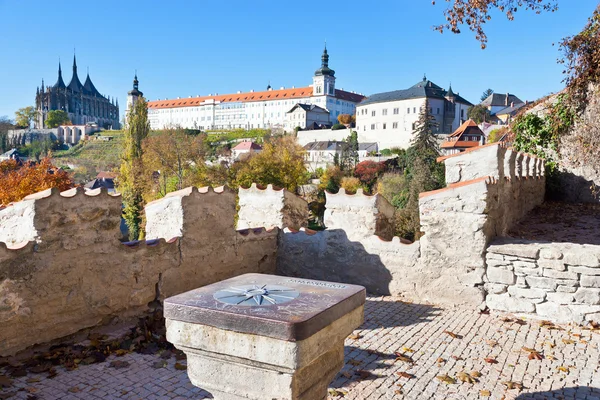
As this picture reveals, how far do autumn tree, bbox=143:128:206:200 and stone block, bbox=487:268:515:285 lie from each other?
31.7 m

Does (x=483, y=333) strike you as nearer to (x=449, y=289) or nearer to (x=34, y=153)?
(x=449, y=289)

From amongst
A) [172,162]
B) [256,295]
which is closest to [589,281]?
[256,295]

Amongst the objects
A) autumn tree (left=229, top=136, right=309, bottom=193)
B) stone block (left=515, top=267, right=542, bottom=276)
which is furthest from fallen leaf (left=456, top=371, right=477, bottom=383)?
autumn tree (left=229, top=136, right=309, bottom=193)

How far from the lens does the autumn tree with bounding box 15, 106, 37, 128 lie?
12694 cm

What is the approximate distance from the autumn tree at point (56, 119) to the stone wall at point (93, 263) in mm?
128011

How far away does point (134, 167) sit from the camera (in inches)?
1481

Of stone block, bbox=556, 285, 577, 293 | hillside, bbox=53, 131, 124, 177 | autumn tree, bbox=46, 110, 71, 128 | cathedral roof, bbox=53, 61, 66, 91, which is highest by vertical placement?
cathedral roof, bbox=53, 61, 66, 91

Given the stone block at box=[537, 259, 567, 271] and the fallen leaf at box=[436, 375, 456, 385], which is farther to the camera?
the stone block at box=[537, 259, 567, 271]

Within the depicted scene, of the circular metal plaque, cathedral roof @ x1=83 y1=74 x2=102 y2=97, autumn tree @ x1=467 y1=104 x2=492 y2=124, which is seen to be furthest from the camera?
cathedral roof @ x1=83 y1=74 x2=102 y2=97

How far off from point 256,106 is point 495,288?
104 meters

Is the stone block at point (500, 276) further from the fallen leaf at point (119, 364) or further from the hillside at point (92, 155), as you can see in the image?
the hillside at point (92, 155)

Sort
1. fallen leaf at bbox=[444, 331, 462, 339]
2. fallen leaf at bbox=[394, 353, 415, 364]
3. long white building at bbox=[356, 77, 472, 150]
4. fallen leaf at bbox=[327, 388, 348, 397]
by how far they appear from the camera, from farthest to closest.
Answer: long white building at bbox=[356, 77, 472, 150] → fallen leaf at bbox=[444, 331, 462, 339] → fallen leaf at bbox=[394, 353, 415, 364] → fallen leaf at bbox=[327, 388, 348, 397]

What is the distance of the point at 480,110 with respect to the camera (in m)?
81.6

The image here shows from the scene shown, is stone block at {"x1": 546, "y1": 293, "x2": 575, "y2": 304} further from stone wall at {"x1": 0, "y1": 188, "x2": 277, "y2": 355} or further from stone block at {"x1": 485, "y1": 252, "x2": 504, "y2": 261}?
stone wall at {"x1": 0, "y1": 188, "x2": 277, "y2": 355}
